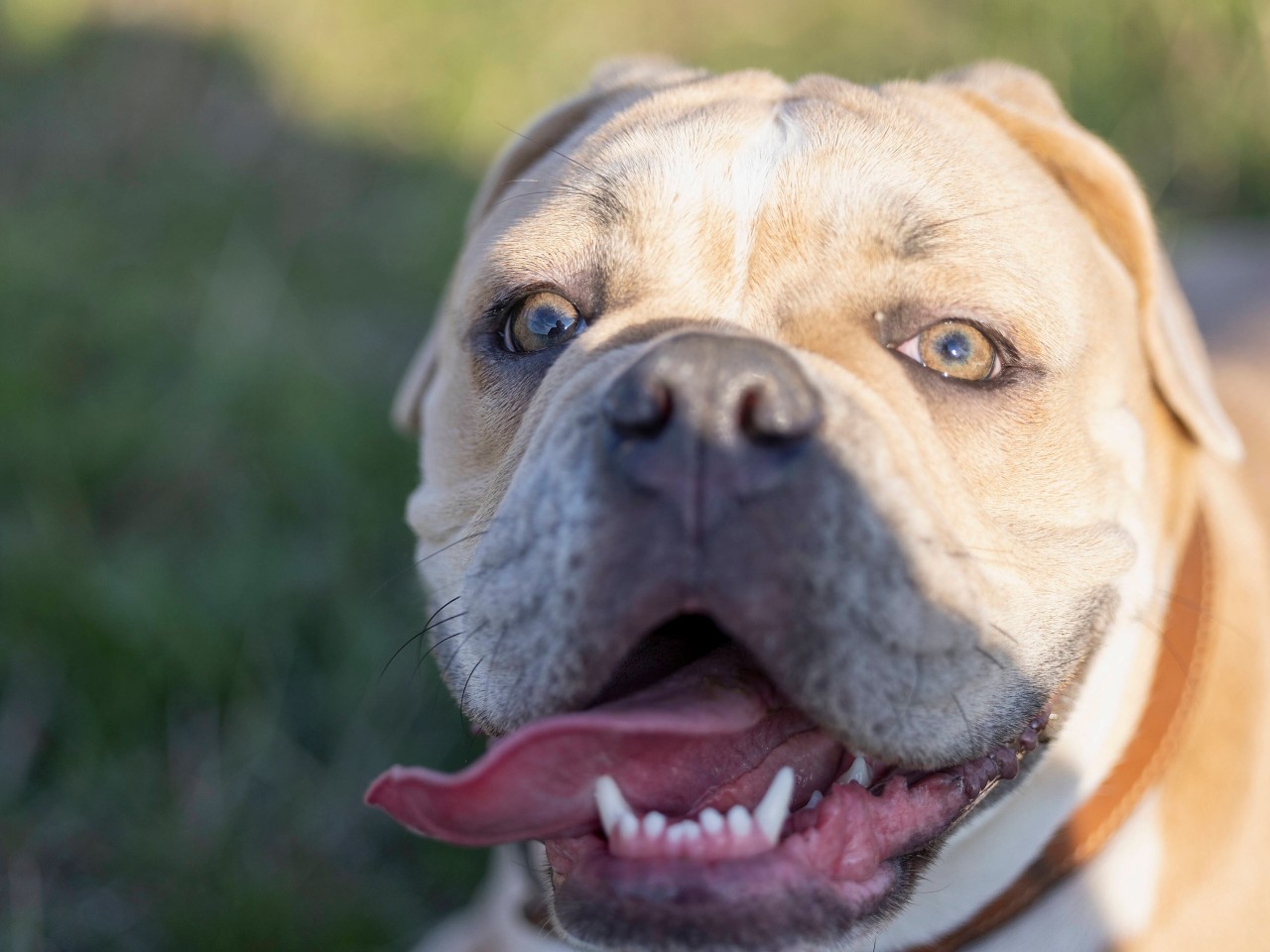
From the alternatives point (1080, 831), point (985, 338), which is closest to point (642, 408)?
point (985, 338)

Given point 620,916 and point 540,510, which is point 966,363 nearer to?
point 540,510

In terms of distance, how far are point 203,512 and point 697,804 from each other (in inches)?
114

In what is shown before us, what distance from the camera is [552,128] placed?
276 cm

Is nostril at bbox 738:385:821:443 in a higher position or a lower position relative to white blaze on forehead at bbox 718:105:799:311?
lower

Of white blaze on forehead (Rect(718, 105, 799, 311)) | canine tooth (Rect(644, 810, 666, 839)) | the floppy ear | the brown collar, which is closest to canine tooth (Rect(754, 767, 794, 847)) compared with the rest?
canine tooth (Rect(644, 810, 666, 839))

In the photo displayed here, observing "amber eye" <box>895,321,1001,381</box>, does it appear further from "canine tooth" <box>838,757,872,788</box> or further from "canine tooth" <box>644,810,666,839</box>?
"canine tooth" <box>644,810,666,839</box>

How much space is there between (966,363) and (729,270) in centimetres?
44

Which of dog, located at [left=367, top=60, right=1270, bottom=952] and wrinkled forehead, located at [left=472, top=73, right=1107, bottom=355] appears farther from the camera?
wrinkled forehead, located at [left=472, top=73, right=1107, bottom=355]

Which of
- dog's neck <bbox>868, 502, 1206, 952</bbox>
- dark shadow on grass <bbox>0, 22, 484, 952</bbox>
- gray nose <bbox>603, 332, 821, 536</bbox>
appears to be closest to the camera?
gray nose <bbox>603, 332, 821, 536</bbox>

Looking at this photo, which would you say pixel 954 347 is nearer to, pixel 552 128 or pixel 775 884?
pixel 775 884

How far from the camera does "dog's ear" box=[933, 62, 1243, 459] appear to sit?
2.40 m

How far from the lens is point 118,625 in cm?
365

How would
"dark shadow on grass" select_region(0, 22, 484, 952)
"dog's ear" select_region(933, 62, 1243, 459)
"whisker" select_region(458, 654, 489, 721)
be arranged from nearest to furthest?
"whisker" select_region(458, 654, 489, 721)
"dog's ear" select_region(933, 62, 1243, 459)
"dark shadow on grass" select_region(0, 22, 484, 952)

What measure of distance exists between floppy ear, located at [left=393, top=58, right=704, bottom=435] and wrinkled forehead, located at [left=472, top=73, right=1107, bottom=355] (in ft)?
1.40
